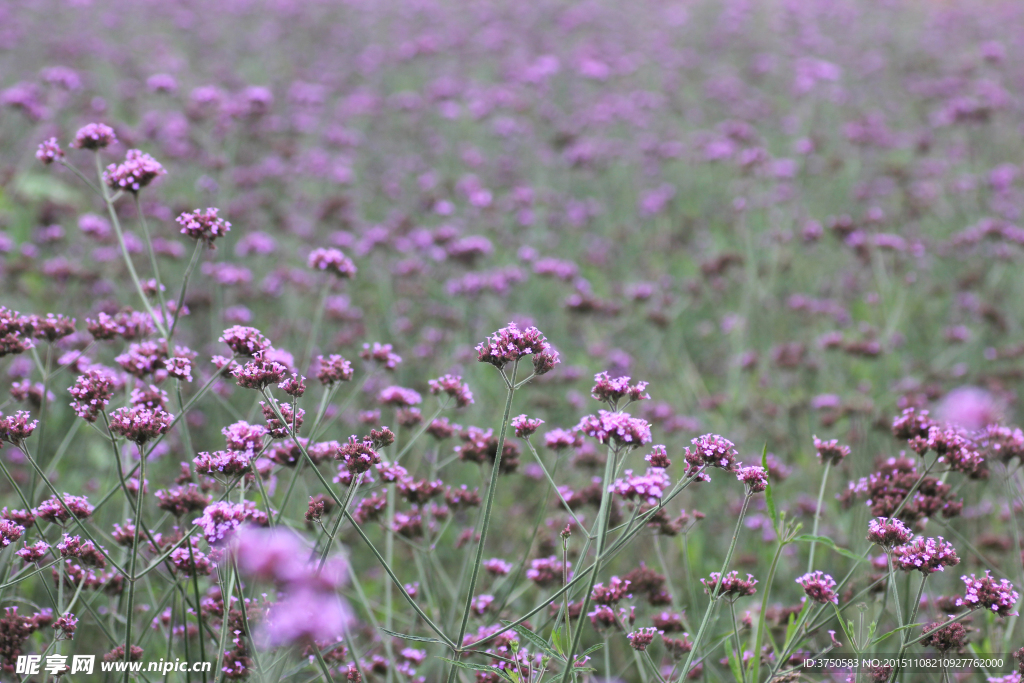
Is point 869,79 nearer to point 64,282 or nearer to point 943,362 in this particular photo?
point 943,362

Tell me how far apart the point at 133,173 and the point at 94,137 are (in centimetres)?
40

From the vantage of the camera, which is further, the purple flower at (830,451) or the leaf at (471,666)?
the purple flower at (830,451)

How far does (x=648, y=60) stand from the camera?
13555mm

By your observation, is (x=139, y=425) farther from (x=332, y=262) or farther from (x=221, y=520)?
(x=332, y=262)

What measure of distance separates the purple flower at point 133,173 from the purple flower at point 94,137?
0.27 m

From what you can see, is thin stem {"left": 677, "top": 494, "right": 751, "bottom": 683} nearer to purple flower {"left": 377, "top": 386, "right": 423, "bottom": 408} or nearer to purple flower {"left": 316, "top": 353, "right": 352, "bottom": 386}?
purple flower {"left": 316, "top": 353, "right": 352, "bottom": 386}

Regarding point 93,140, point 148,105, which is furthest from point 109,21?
point 93,140

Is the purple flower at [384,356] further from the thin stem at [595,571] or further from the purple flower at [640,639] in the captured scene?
the purple flower at [640,639]

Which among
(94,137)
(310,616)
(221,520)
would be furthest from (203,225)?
(310,616)

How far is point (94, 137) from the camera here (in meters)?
3.04

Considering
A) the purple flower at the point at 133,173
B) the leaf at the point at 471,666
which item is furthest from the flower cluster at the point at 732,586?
the purple flower at the point at 133,173

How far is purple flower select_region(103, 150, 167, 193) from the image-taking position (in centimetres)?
278

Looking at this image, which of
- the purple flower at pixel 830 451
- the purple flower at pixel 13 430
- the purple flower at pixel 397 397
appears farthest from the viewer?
the purple flower at pixel 397 397

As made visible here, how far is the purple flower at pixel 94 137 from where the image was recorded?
3.03 m
